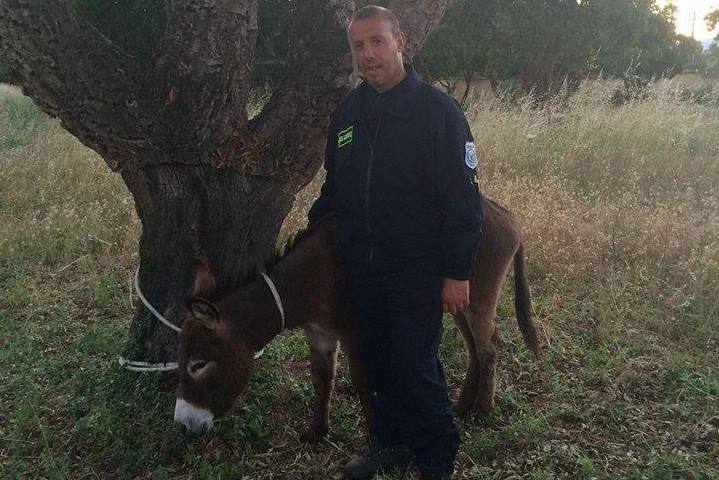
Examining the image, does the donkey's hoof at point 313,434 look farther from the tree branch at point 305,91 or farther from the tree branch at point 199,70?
the tree branch at point 199,70

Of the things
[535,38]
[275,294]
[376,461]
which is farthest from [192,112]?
[535,38]

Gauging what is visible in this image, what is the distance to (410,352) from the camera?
8.80ft

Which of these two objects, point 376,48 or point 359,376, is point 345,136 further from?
point 359,376

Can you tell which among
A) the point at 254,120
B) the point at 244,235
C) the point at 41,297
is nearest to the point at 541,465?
the point at 244,235

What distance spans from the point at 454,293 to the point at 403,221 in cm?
37

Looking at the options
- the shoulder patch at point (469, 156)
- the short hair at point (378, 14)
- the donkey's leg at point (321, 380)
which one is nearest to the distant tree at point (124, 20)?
the donkey's leg at point (321, 380)

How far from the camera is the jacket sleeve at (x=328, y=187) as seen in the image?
283 centimetres

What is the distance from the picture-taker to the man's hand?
2.57 meters

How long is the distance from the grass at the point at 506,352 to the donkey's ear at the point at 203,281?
2.66 ft

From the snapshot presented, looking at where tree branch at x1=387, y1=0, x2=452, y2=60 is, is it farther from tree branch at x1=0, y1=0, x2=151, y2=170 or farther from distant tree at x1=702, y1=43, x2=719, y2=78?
distant tree at x1=702, y1=43, x2=719, y2=78

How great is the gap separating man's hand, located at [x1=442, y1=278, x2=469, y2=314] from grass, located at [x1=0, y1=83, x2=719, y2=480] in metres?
0.87

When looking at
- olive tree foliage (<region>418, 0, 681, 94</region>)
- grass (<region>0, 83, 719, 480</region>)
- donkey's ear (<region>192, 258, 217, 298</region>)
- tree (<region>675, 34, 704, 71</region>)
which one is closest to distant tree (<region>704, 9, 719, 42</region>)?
tree (<region>675, 34, 704, 71</region>)

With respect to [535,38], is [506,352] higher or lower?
lower

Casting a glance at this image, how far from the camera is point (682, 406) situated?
132 inches
